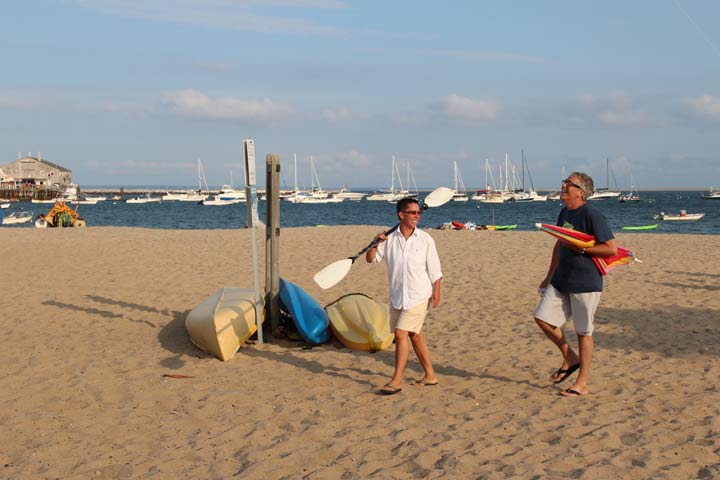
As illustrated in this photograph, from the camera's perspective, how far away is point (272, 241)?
8.20m

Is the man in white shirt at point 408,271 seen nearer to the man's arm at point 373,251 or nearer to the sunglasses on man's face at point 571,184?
the man's arm at point 373,251

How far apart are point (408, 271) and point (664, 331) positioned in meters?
4.27

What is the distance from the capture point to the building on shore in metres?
98.5

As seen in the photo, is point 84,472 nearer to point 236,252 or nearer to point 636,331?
point 636,331

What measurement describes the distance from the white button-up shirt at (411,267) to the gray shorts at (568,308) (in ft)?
3.07

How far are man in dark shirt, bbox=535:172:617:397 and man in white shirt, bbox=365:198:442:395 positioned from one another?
38.8 inches

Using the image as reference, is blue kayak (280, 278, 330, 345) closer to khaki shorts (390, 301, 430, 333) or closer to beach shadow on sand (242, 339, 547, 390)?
beach shadow on sand (242, 339, 547, 390)

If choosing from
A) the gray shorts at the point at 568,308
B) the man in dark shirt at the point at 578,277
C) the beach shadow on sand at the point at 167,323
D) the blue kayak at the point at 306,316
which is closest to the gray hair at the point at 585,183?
the man in dark shirt at the point at 578,277

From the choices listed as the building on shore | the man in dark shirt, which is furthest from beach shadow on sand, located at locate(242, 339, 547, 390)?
the building on shore

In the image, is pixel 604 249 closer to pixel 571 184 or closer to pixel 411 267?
pixel 571 184

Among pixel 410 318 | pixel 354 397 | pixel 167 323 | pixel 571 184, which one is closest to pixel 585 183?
pixel 571 184

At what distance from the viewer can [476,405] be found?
226 inches

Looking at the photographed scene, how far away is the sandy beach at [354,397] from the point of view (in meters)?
4.59

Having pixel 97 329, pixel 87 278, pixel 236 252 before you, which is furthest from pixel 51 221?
pixel 97 329
